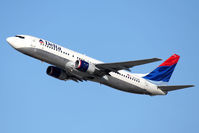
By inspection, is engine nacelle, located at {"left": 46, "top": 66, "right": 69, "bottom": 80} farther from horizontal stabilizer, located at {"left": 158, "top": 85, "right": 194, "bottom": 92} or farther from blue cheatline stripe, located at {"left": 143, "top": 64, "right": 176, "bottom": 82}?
horizontal stabilizer, located at {"left": 158, "top": 85, "right": 194, "bottom": 92}

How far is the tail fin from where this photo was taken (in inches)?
2116

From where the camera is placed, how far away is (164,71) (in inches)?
2172

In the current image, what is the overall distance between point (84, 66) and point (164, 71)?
616 inches

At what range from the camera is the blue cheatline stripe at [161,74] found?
2110 inches

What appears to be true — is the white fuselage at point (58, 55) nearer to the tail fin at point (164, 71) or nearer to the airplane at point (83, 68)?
the airplane at point (83, 68)

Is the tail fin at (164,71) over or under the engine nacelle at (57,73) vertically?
over

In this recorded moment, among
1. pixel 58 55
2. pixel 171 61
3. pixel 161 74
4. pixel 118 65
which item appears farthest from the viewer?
pixel 171 61

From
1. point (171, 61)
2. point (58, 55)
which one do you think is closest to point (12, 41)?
point (58, 55)

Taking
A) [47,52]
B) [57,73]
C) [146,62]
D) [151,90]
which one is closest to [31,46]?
[47,52]

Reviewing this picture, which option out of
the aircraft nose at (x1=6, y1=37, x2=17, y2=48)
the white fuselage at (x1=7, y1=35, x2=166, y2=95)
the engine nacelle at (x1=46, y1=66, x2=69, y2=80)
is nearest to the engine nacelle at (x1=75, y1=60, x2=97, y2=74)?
the white fuselage at (x1=7, y1=35, x2=166, y2=95)

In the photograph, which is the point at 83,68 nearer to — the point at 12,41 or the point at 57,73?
the point at 57,73

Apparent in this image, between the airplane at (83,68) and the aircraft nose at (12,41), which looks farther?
the aircraft nose at (12,41)

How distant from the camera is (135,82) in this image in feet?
165

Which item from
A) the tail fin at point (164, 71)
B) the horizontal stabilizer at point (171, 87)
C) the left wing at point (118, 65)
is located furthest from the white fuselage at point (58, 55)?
the tail fin at point (164, 71)
